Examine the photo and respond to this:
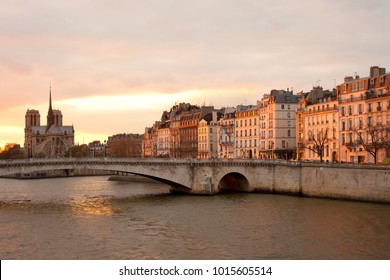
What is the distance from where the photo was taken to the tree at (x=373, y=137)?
196 ft

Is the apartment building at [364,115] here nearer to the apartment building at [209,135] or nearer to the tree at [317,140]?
the tree at [317,140]

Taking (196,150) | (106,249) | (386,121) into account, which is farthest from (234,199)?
(196,150)

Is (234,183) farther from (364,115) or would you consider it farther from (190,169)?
(364,115)

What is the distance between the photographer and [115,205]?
53562 mm

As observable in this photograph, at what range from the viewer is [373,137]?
199 feet

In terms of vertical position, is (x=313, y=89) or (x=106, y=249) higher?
(x=313, y=89)

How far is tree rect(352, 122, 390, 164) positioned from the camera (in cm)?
5962

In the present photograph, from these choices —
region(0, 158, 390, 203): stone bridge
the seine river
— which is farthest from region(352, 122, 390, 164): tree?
the seine river

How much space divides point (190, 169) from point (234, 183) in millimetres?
8898

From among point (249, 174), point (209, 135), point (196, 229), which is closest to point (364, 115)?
point (249, 174)

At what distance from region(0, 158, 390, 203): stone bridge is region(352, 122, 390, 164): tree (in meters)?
5.02

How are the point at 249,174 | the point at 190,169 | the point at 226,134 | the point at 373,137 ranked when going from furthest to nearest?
the point at 226,134 → the point at 249,174 → the point at 190,169 → the point at 373,137
